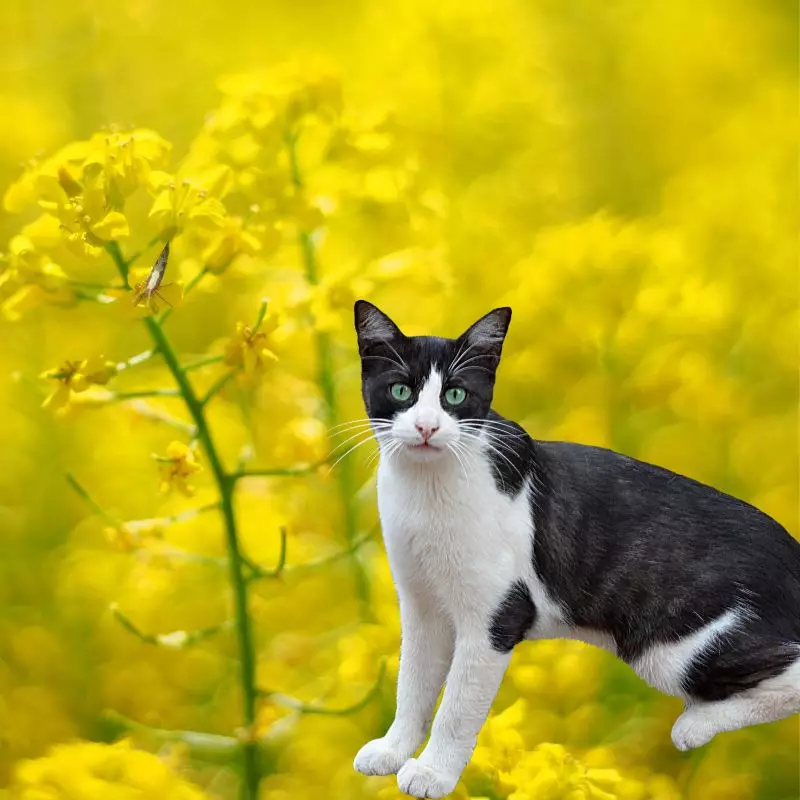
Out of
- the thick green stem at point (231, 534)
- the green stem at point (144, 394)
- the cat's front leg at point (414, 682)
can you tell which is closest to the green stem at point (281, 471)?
the thick green stem at point (231, 534)

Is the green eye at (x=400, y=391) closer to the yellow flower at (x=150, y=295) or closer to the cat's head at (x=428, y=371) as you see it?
the cat's head at (x=428, y=371)

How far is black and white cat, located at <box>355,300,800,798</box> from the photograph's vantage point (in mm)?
1242

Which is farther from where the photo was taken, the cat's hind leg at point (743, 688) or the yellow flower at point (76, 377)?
the yellow flower at point (76, 377)

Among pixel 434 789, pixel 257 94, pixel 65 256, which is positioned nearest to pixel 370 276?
pixel 257 94

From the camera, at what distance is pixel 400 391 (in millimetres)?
1239

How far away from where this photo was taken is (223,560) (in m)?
1.53

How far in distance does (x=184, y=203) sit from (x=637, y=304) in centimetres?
61

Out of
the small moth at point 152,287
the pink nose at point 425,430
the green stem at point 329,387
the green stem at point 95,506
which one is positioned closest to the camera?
the pink nose at point 425,430

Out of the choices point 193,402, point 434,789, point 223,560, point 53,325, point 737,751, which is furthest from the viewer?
point 53,325

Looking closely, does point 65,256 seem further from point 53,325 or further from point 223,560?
point 53,325

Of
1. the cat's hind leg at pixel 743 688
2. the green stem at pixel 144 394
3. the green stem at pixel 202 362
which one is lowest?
the cat's hind leg at pixel 743 688

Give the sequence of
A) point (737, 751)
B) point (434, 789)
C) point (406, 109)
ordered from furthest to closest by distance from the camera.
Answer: point (406, 109) < point (737, 751) < point (434, 789)

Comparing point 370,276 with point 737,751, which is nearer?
point 370,276

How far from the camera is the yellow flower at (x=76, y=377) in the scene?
137 cm
